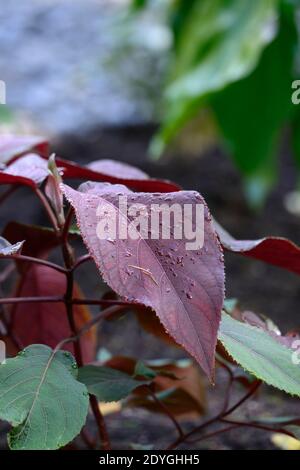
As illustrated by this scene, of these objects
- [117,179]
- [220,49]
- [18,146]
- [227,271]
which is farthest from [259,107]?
[117,179]

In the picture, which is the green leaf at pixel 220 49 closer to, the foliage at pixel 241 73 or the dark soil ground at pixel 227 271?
the foliage at pixel 241 73

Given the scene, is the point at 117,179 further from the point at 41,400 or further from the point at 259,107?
the point at 259,107

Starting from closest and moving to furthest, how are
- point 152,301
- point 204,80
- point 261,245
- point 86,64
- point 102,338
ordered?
point 152,301, point 261,245, point 102,338, point 204,80, point 86,64

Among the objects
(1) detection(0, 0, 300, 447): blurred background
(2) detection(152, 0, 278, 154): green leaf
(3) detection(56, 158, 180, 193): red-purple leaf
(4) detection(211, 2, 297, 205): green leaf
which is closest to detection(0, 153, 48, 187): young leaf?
(3) detection(56, 158, 180, 193): red-purple leaf

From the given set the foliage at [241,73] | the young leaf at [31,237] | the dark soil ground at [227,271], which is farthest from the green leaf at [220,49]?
the young leaf at [31,237]

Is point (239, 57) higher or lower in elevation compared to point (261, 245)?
higher

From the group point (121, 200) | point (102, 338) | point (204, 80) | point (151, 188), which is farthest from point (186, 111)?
point (121, 200)

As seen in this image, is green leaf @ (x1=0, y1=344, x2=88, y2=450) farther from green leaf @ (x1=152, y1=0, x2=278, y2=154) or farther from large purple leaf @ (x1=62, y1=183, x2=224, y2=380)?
green leaf @ (x1=152, y1=0, x2=278, y2=154)

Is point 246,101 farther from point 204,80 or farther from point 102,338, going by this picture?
point 102,338
